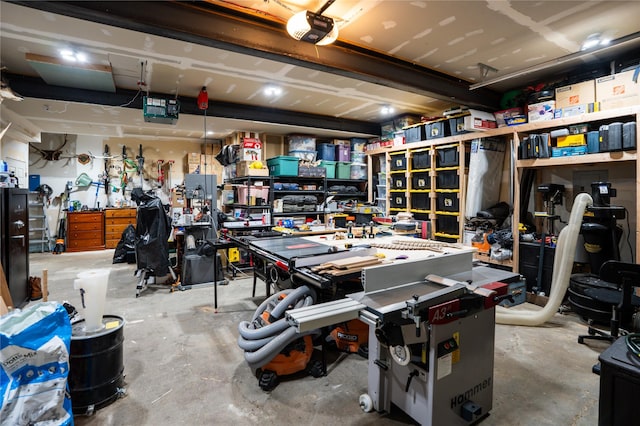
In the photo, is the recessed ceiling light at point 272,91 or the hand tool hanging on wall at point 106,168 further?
the hand tool hanging on wall at point 106,168

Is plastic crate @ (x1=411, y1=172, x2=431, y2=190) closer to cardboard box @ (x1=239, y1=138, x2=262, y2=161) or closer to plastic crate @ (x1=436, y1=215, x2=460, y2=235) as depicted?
plastic crate @ (x1=436, y1=215, x2=460, y2=235)

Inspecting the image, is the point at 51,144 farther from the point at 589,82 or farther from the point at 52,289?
the point at 589,82

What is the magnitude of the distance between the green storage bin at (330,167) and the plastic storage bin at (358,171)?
428 mm

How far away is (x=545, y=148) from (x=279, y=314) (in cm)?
375

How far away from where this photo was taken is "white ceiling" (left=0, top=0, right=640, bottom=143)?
257 centimetres

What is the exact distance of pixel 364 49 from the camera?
332cm

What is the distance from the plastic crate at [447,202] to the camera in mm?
4824

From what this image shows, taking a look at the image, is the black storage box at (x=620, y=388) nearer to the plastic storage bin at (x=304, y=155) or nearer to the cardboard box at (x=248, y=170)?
the cardboard box at (x=248, y=170)

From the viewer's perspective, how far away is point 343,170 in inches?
262

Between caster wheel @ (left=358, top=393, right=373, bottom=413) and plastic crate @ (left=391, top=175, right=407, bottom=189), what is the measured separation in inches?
167

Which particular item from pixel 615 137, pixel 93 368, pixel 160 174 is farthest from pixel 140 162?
pixel 615 137

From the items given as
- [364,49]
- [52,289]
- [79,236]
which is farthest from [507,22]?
[79,236]

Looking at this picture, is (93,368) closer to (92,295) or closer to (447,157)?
(92,295)

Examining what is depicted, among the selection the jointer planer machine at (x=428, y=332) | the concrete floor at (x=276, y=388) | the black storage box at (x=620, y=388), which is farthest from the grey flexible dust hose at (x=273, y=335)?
the black storage box at (x=620, y=388)
